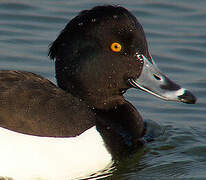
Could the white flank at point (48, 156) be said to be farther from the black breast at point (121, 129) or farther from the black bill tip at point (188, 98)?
the black bill tip at point (188, 98)

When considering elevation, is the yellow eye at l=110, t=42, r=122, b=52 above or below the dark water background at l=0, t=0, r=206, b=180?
above

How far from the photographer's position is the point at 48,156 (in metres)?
5.16

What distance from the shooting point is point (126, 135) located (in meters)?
5.92

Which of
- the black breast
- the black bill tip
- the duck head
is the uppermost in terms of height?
the duck head

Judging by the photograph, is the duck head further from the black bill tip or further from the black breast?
the black breast

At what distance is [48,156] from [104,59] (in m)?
1.10

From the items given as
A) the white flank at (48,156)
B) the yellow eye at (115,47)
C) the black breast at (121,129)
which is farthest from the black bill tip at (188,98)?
the white flank at (48,156)

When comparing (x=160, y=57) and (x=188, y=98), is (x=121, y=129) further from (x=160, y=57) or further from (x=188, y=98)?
(x=160, y=57)

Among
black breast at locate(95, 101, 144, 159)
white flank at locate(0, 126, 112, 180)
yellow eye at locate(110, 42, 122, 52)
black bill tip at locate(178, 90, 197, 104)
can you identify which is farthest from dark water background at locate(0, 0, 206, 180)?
yellow eye at locate(110, 42, 122, 52)

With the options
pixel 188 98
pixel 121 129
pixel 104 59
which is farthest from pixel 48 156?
pixel 188 98

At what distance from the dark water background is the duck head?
0.59m

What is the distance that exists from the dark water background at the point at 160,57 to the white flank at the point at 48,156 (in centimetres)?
42

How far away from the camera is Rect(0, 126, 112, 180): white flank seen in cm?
506

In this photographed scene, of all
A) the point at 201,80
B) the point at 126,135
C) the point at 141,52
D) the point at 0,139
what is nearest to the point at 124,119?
the point at 126,135
